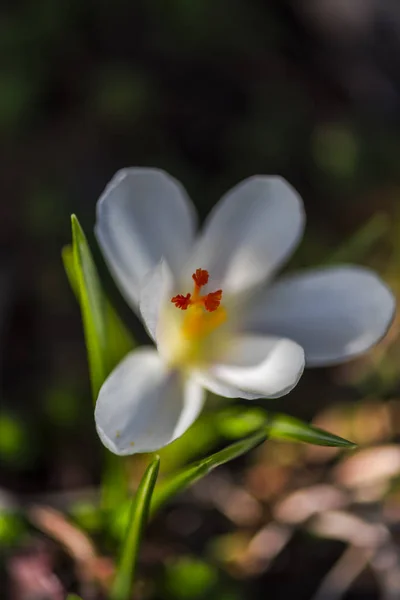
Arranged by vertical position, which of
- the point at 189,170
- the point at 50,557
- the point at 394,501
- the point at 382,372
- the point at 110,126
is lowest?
the point at 394,501

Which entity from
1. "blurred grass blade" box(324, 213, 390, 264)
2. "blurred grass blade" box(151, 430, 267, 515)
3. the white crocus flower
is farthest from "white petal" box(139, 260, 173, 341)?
"blurred grass blade" box(324, 213, 390, 264)

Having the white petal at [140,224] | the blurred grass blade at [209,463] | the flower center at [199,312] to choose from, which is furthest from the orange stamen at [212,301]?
the blurred grass blade at [209,463]

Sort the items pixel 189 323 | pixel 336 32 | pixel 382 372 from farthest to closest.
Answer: pixel 336 32, pixel 382 372, pixel 189 323

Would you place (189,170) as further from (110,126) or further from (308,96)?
(308,96)

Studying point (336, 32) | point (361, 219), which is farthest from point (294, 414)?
point (336, 32)

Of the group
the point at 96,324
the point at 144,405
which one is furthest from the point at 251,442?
the point at 96,324

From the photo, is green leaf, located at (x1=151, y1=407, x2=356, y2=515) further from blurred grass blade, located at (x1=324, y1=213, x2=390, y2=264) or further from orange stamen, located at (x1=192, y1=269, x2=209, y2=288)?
blurred grass blade, located at (x1=324, y1=213, x2=390, y2=264)

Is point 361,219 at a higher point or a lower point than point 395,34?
lower

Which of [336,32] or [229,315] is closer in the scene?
[229,315]
